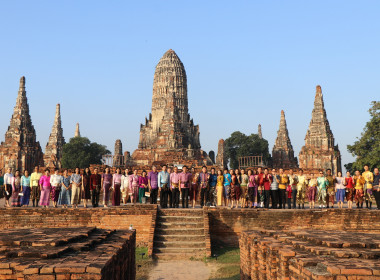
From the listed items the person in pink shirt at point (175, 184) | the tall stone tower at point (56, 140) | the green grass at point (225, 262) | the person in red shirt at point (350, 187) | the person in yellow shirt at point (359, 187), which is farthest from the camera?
the tall stone tower at point (56, 140)

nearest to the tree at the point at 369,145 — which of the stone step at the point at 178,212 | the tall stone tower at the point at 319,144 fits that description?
the tall stone tower at the point at 319,144

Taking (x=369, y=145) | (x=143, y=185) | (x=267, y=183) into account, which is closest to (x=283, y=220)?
(x=267, y=183)

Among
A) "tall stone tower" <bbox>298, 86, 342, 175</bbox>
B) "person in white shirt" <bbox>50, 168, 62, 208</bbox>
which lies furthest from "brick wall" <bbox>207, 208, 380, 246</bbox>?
"tall stone tower" <bbox>298, 86, 342, 175</bbox>

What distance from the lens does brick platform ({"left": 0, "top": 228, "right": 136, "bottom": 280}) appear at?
412cm

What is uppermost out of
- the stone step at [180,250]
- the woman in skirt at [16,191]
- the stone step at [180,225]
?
the woman in skirt at [16,191]

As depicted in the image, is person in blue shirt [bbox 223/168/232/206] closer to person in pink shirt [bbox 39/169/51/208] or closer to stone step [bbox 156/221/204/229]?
stone step [bbox 156/221/204/229]

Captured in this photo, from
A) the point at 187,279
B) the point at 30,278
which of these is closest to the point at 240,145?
the point at 187,279

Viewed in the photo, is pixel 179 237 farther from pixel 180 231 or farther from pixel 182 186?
pixel 182 186

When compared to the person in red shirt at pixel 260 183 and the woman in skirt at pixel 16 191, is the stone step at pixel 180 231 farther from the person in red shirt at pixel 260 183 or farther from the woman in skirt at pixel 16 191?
the woman in skirt at pixel 16 191

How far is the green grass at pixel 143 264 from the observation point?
8688 mm

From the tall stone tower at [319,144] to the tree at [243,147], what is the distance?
3369cm

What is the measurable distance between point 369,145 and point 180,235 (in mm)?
20024

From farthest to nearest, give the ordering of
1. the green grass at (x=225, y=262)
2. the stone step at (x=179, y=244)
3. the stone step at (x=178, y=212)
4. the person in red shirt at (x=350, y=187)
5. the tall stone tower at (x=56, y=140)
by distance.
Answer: the tall stone tower at (x=56, y=140)
the person in red shirt at (x=350, y=187)
the stone step at (x=178, y=212)
the stone step at (x=179, y=244)
the green grass at (x=225, y=262)

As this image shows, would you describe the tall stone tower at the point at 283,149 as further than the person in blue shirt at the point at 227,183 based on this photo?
Yes
